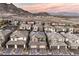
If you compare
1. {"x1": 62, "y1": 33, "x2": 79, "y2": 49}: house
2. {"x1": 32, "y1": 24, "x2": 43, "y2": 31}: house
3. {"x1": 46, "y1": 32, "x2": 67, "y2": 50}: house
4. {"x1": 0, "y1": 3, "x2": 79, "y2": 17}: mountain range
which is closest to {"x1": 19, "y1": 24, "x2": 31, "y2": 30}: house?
{"x1": 32, "y1": 24, "x2": 43, "y2": 31}: house

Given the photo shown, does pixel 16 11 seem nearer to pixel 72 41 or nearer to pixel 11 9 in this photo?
pixel 11 9

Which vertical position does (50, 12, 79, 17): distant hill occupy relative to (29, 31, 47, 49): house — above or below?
above

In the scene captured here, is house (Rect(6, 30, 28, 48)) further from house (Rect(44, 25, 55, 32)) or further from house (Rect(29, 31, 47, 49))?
house (Rect(44, 25, 55, 32))

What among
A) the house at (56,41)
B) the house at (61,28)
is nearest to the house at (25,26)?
the house at (56,41)

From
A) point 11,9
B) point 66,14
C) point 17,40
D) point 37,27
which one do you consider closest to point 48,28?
point 37,27

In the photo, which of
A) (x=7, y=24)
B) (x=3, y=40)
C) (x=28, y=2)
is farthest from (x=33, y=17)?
(x=3, y=40)

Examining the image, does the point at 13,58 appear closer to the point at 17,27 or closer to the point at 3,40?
the point at 3,40

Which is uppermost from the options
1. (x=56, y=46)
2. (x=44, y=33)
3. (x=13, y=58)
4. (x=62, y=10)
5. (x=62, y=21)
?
(x=62, y=10)
